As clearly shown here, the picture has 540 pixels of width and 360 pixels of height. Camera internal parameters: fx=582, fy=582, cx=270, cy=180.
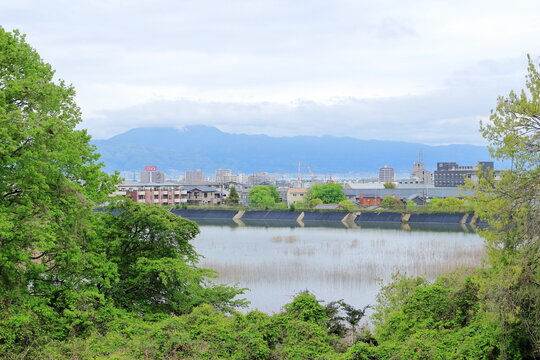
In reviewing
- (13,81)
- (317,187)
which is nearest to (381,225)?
(317,187)

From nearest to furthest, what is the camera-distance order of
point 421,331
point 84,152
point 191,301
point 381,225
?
point 421,331 < point 84,152 < point 191,301 < point 381,225

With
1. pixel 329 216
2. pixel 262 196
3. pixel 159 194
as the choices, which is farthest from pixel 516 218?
pixel 159 194

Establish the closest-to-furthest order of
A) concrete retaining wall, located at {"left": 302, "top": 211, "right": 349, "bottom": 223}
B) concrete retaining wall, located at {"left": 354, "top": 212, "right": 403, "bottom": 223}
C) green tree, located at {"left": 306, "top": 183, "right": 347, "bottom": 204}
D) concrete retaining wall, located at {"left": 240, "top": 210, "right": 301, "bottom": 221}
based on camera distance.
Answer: concrete retaining wall, located at {"left": 354, "top": 212, "right": 403, "bottom": 223}, concrete retaining wall, located at {"left": 302, "top": 211, "right": 349, "bottom": 223}, concrete retaining wall, located at {"left": 240, "top": 210, "right": 301, "bottom": 221}, green tree, located at {"left": 306, "top": 183, "right": 347, "bottom": 204}

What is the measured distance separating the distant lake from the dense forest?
6.16 metres

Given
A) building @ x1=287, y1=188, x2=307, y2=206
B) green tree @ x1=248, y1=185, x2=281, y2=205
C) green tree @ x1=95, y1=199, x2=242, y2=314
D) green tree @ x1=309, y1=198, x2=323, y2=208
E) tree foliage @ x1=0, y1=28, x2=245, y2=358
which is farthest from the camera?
building @ x1=287, y1=188, x2=307, y2=206

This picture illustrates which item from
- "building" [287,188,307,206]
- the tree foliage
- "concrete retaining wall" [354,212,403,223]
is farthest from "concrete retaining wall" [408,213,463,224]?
the tree foliage

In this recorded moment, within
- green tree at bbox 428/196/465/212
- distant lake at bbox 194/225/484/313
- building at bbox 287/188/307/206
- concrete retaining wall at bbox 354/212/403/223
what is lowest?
distant lake at bbox 194/225/484/313

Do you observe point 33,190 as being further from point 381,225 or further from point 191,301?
A: point 381,225

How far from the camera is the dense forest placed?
1020 centimetres

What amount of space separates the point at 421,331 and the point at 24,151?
867 centimetres

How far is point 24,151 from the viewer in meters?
12.0

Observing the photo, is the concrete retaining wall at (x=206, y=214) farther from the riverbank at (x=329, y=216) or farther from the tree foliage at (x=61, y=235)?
the tree foliage at (x=61, y=235)

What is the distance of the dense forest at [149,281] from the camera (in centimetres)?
1020

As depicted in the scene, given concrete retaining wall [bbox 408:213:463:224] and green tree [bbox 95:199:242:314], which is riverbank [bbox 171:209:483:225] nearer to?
concrete retaining wall [bbox 408:213:463:224]
